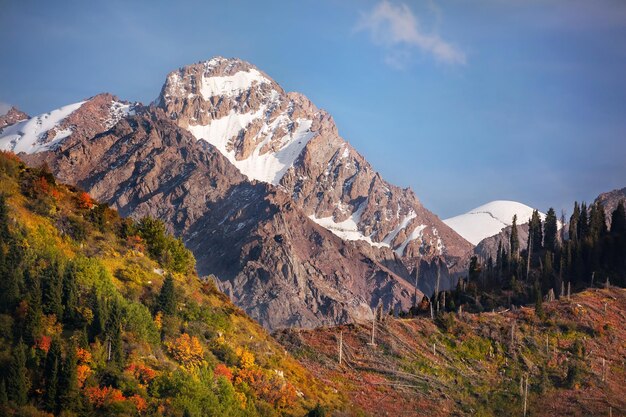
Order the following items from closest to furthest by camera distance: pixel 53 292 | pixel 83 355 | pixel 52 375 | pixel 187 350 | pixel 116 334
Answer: pixel 52 375 → pixel 83 355 → pixel 116 334 → pixel 53 292 → pixel 187 350

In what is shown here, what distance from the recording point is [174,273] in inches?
2687

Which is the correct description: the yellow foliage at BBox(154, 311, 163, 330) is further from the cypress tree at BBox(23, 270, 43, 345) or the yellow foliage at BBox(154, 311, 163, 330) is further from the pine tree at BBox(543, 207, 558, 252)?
the pine tree at BBox(543, 207, 558, 252)

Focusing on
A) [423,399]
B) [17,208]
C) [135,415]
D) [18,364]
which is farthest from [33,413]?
[423,399]

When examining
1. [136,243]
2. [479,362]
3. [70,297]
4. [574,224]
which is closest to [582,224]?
[574,224]

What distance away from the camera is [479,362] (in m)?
80.4

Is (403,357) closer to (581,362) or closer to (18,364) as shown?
(581,362)

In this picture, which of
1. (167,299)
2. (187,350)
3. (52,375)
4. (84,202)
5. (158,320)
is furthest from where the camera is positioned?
(84,202)

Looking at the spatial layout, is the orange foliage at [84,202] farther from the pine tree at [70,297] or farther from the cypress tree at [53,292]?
the cypress tree at [53,292]

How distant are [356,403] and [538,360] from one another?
971 inches

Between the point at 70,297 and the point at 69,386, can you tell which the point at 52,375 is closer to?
the point at 69,386

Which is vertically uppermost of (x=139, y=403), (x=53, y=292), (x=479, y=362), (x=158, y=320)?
(x=479, y=362)

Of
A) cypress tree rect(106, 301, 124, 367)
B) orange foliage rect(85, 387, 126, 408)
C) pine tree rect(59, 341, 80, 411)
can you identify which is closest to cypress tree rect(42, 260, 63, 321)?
cypress tree rect(106, 301, 124, 367)

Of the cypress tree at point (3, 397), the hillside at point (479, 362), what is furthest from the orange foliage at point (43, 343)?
the hillside at point (479, 362)

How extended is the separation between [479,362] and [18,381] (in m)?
48.0
